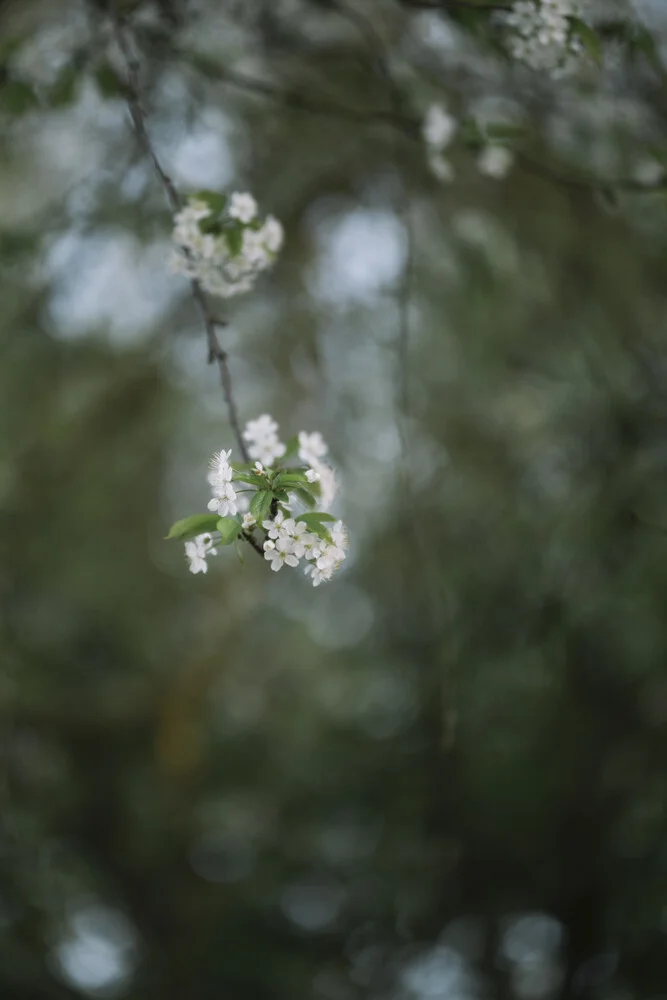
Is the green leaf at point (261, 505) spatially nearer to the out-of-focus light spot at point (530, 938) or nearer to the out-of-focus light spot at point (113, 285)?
the out-of-focus light spot at point (113, 285)

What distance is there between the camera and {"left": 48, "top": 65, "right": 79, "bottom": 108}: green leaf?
72.8 inches

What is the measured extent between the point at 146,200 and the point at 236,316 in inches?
44.6

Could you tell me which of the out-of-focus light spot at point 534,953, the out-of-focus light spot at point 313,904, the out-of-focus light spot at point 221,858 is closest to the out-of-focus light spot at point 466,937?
the out-of-focus light spot at point 534,953

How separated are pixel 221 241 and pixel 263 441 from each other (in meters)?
0.42

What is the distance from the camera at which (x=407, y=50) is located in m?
2.85

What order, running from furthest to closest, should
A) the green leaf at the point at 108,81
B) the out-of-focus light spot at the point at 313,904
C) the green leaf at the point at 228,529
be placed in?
the out-of-focus light spot at the point at 313,904
the green leaf at the point at 108,81
the green leaf at the point at 228,529

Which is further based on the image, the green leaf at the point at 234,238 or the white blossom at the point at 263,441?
the green leaf at the point at 234,238

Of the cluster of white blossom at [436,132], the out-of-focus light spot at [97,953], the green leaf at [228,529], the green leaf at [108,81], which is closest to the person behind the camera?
the green leaf at [228,529]

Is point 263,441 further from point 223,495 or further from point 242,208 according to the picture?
point 242,208

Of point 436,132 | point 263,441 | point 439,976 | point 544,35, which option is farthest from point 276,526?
point 439,976

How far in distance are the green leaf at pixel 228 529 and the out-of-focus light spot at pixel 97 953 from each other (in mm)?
3231

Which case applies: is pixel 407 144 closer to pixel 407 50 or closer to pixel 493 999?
pixel 407 50

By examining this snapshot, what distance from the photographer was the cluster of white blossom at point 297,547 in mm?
1054

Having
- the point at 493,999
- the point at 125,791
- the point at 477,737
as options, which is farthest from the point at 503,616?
the point at 125,791
